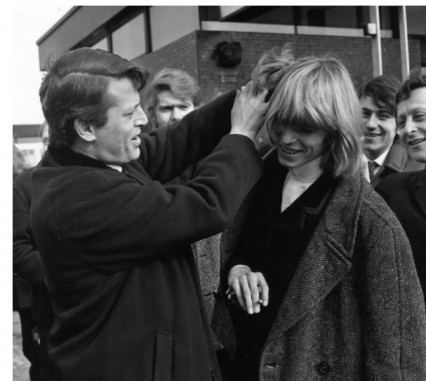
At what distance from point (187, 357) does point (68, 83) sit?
2.72 feet

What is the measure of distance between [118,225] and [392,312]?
0.80 meters

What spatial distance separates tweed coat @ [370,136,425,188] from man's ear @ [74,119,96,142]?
1790mm

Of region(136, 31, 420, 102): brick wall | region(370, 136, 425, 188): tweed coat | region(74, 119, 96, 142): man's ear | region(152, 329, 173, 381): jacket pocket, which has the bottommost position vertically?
region(152, 329, 173, 381): jacket pocket

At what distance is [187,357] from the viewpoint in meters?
1.66

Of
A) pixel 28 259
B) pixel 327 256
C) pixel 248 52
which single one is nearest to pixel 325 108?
pixel 327 256

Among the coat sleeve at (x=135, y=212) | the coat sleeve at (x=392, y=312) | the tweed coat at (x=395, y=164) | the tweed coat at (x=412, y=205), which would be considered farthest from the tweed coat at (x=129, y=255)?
the tweed coat at (x=395, y=164)

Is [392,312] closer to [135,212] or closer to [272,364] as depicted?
[272,364]

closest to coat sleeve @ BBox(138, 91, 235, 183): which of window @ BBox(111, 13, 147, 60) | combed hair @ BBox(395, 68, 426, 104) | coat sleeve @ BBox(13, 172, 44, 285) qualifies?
combed hair @ BBox(395, 68, 426, 104)

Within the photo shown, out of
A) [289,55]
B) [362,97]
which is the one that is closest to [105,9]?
[362,97]

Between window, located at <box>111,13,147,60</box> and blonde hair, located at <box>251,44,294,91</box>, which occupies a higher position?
window, located at <box>111,13,147,60</box>

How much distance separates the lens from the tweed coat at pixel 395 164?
10.1ft

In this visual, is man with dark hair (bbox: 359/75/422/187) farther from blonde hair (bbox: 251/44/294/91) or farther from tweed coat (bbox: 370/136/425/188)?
blonde hair (bbox: 251/44/294/91)

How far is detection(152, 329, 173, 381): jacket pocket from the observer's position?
1619mm

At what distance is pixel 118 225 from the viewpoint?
160cm
